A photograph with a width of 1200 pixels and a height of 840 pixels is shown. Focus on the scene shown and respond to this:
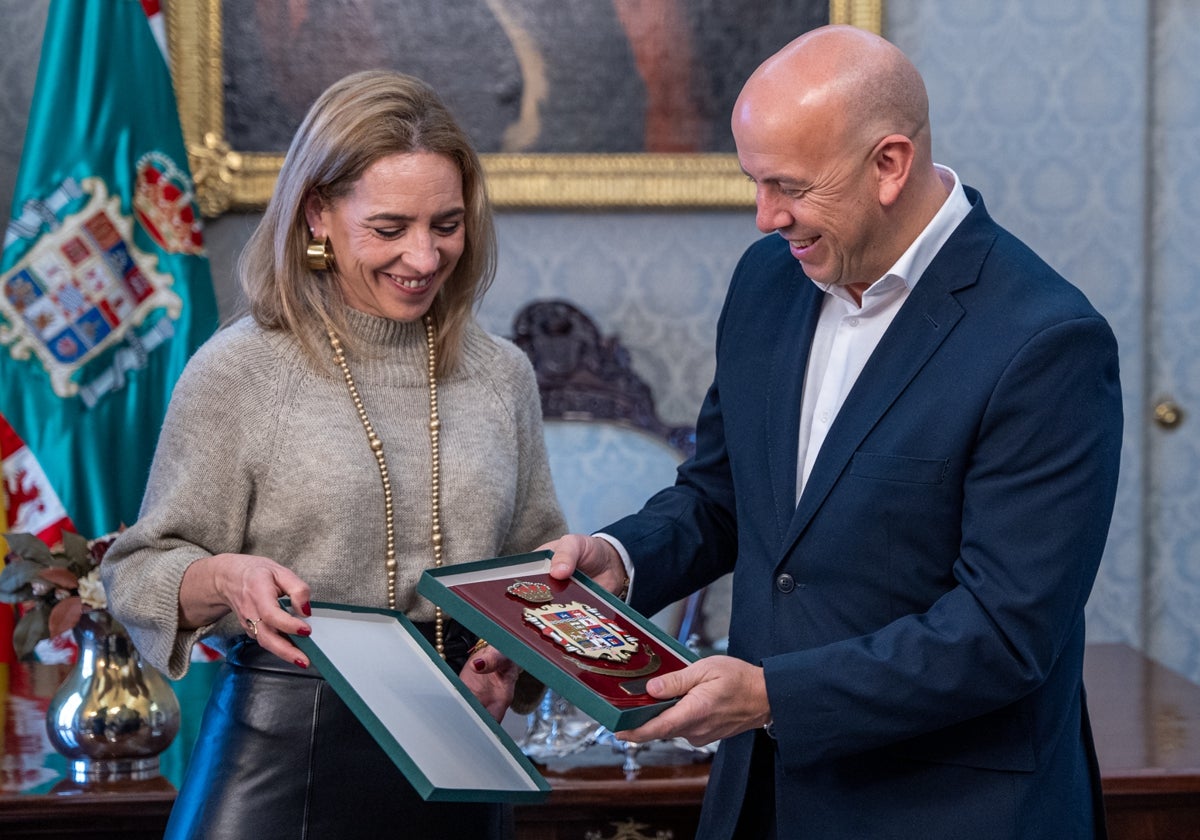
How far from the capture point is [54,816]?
2.33m

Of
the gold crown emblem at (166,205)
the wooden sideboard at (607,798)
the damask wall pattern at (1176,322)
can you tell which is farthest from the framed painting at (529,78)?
the wooden sideboard at (607,798)

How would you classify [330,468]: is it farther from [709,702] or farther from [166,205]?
[166,205]

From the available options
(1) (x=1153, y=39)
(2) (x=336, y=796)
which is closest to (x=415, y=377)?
(2) (x=336, y=796)

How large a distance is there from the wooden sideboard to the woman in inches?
17.3

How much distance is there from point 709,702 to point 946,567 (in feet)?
1.18

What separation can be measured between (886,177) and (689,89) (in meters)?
2.41

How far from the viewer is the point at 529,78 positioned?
4102 mm

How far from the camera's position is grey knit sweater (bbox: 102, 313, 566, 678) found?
6.20 ft

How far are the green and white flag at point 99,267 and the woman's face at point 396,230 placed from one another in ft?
5.95

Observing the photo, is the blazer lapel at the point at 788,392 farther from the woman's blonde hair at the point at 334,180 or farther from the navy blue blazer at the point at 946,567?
the woman's blonde hair at the point at 334,180

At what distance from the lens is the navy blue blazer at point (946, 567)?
169 centimetres

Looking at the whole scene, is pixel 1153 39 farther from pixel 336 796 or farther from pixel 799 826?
pixel 336 796

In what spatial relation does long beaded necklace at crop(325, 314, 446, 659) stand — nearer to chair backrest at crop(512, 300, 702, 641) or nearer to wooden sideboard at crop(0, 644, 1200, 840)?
wooden sideboard at crop(0, 644, 1200, 840)

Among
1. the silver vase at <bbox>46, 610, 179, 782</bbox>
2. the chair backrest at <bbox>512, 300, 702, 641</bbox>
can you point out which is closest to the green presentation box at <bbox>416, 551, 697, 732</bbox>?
the silver vase at <bbox>46, 610, 179, 782</bbox>
